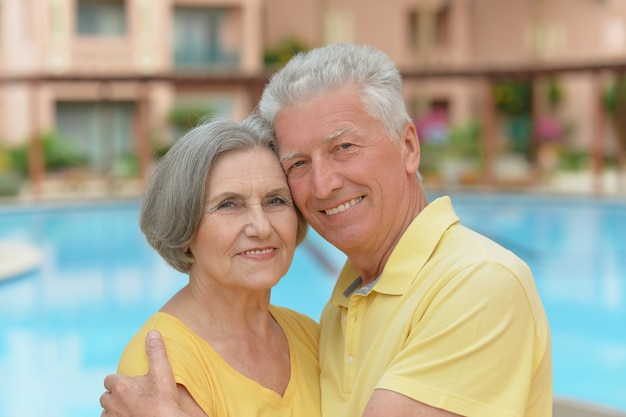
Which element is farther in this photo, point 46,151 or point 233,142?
point 46,151

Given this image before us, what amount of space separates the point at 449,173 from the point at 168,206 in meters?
20.4

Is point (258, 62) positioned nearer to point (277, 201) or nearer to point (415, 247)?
point (277, 201)

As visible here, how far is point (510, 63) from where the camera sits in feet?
105

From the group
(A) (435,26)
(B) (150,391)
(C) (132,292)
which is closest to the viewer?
(B) (150,391)

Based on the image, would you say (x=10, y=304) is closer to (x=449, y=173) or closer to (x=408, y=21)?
(x=449, y=173)

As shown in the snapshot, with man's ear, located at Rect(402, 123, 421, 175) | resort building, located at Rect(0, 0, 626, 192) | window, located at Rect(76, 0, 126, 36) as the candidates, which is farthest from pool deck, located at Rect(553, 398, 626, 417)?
window, located at Rect(76, 0, 126, 36)

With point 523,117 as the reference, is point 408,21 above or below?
above

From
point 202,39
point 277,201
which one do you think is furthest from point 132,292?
point 202,39

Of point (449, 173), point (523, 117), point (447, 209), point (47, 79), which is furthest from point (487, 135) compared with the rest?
point (447, 209)

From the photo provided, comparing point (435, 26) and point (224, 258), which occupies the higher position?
point (435, 26)

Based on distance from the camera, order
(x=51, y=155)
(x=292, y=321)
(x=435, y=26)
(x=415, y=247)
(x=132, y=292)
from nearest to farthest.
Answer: (x=415, y=247), (x=292, y=321), (x=132, y=292), (x=51, y=155), (x=435, y=26)

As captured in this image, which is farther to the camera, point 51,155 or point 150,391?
point 51,155

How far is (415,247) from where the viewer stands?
2068mm

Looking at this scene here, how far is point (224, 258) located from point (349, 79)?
0.54 m
